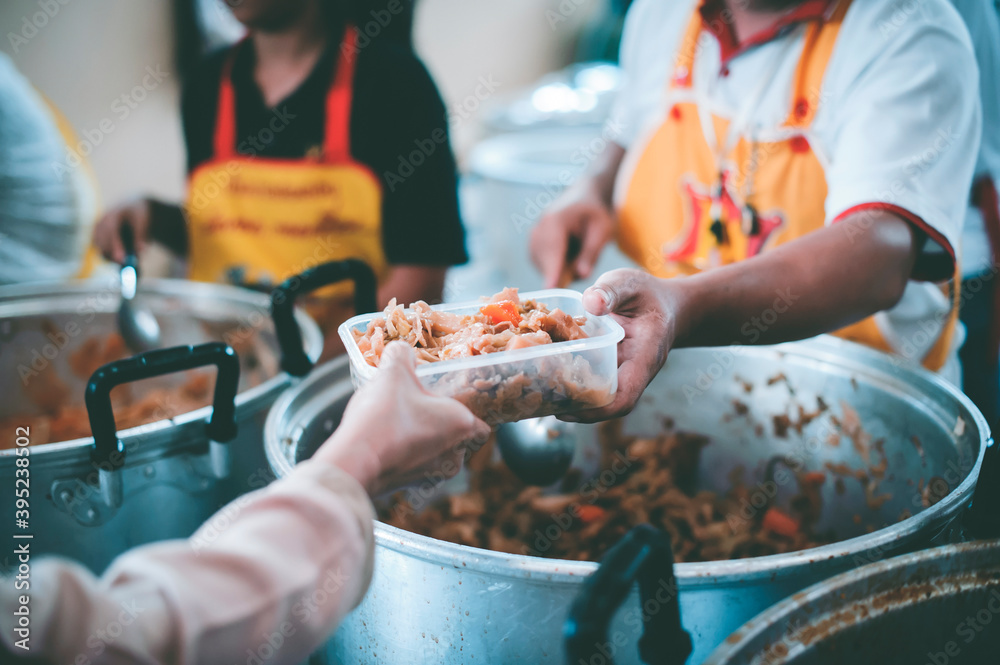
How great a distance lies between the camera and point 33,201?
186 centimetres

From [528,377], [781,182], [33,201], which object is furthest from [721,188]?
[33,201]

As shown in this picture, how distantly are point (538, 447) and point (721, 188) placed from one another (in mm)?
666

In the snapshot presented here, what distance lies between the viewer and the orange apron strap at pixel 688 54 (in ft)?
4.70

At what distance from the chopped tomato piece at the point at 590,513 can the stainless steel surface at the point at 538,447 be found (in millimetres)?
77

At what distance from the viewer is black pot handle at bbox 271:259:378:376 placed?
1.04 m

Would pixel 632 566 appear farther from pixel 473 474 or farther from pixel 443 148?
pixel 443 148

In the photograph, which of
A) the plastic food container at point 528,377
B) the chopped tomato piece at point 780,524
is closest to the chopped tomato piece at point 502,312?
the plastic food container at point 528,377

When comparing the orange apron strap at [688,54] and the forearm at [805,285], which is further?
the orange apron strap at [688,54]

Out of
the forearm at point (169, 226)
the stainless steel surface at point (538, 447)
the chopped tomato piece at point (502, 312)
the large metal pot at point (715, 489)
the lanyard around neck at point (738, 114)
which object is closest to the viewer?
the large metal pot at point (715, 489)

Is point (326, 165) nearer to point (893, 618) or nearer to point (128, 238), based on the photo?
point (128, 238)

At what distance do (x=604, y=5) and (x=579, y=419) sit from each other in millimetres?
4910

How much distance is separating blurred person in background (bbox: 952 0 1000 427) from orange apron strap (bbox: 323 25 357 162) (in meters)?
1.22

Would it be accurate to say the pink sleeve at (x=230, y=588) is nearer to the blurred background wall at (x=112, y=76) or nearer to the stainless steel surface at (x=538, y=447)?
the stainless steel surface at (x=538, y=447)

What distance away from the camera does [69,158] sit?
206cm
